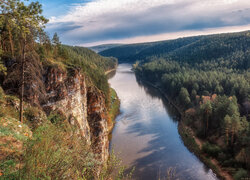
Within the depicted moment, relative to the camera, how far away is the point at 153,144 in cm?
3250

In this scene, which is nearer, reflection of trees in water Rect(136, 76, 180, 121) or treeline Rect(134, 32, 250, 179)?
treeline Rect(134, 32, 250, 179)

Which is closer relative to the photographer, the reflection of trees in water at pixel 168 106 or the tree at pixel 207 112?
the tree at pixel 207 112

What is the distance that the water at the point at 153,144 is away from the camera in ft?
83.8

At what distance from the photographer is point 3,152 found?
5664 mm

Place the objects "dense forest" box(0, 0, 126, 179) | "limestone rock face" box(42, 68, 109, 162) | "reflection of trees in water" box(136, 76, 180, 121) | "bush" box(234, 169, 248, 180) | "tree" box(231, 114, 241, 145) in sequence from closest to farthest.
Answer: "dense forest" box(0, 0, 126, 179)
"limestone rock face" box(42, 68, 109, 162)
"bush" box(234, 169, 248, 180)
"tree" box(231, 114, 241, 145)
"reflection of trees in water" box(136, 76, 180, 121)

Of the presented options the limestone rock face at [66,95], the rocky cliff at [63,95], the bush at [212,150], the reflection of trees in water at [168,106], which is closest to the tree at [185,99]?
the reflection of trees in water at [168,106]

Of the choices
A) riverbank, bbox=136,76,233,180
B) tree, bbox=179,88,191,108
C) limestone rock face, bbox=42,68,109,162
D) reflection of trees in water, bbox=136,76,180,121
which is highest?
limestone rock face, bbox=42,68,109,162

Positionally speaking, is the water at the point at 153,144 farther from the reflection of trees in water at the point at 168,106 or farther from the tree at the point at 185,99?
the tree at the point at 185,99

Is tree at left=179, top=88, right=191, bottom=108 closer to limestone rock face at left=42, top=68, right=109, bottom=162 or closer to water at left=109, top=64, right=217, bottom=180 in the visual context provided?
water at left=109, top=64, right=217, bottom=180

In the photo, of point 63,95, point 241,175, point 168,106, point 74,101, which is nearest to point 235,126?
point 241,175

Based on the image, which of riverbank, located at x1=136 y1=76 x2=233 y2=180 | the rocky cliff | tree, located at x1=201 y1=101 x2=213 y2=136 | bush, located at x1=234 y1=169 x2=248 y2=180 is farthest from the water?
the rocky cliff

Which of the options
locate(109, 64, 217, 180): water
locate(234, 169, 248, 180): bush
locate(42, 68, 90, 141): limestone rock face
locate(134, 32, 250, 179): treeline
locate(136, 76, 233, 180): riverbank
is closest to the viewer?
locate(42, 68, 90, 141): limestone rock face

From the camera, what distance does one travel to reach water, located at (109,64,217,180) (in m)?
25.5

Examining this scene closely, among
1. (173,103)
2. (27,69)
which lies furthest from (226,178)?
(173,103)
